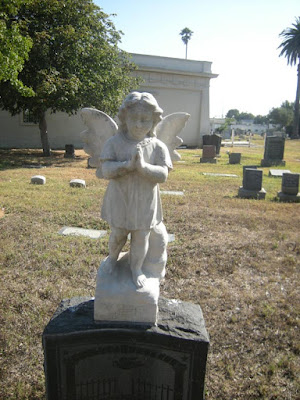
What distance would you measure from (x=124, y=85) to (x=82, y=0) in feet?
13.0

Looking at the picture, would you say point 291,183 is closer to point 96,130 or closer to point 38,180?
point 38,180

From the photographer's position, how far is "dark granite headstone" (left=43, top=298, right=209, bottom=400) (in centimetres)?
223

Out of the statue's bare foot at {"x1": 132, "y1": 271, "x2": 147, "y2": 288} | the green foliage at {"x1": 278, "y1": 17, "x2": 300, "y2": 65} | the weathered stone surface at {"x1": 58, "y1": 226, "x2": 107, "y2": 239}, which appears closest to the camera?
the statue's bare foot at {"x1": 132, "y1": 271, "x2": 147, "y2": 288}

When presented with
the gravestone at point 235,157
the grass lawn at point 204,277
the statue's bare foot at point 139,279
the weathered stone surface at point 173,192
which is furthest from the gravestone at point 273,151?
the statue's bare foot at point 139,279

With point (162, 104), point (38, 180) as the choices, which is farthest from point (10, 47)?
point (162, 104)

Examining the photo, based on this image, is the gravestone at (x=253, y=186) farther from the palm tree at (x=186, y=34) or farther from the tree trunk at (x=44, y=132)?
the palm tree at (x=186, y=34)

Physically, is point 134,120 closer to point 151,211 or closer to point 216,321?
point 151,211

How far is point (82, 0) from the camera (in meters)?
14.3

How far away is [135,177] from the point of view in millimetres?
2152

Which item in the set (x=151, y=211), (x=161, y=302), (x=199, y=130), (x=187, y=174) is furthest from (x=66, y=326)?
(x=199, y=130)

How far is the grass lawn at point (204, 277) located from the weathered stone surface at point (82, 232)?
0.16 meters

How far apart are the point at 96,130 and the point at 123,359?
63.6 inches

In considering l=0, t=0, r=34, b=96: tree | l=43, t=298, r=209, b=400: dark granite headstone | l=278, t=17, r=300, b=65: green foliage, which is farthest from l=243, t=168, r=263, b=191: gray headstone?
l=278, t=17, r=300, b=65: green foliage

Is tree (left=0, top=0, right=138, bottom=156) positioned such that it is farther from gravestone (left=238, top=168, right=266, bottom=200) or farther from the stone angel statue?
the stone angel statue
